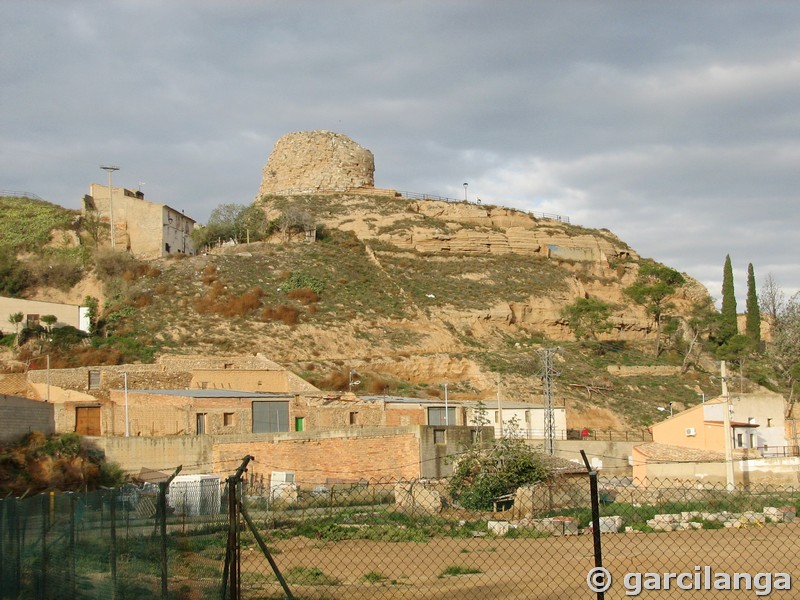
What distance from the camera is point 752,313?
→ 241 feet

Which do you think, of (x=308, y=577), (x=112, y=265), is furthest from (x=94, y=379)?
(x=308, y=577)

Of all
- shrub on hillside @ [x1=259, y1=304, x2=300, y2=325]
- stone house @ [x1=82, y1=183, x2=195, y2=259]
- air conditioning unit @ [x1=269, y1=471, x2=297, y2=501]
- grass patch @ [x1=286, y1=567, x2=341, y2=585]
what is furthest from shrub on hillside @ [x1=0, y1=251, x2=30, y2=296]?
grass patch @ [x1=286, y1=567, x2=341, y2=585]

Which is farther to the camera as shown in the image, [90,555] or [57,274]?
[57,274]

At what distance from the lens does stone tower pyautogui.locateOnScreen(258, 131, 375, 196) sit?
92750mm

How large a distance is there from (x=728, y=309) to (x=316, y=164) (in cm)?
4126

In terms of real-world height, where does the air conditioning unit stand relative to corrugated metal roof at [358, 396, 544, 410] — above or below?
below

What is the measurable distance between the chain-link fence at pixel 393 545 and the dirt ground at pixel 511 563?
0.05 m

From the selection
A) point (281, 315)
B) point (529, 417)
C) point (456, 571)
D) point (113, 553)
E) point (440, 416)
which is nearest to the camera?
point (113, 553)

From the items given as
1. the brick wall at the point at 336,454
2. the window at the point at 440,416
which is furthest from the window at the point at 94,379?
the window at the point at 440,416

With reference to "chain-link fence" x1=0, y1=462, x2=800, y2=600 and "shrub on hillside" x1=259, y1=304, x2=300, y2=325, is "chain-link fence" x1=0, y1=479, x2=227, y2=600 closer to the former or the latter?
"chain-link fence" x1=0, y1=462, x2=800, y2=600

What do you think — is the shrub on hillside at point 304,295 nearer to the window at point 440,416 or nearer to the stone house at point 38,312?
the stone house at point 38,312

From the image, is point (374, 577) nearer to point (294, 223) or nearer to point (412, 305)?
point (412, 305)

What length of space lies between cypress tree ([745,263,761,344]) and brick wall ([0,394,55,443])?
2086 inches

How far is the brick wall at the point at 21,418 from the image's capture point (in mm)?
31078
